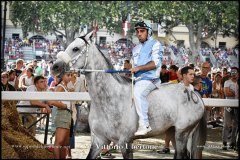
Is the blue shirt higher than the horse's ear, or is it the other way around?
the horse's ear

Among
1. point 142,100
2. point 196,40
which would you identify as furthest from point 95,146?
point 196,40

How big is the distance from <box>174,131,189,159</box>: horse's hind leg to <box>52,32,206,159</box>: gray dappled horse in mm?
169

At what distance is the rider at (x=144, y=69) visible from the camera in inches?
258

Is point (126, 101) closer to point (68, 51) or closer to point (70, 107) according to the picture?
point (68, 51)

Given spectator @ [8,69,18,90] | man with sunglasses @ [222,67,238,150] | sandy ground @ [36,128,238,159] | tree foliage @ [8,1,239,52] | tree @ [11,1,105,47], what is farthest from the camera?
tree @ [11,1,105,47]

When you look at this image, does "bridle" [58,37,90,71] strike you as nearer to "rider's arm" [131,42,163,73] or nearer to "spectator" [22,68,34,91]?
"rider's arm" [131,42,163,73]

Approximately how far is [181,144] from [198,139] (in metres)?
0.36

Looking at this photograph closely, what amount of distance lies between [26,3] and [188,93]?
131 ft

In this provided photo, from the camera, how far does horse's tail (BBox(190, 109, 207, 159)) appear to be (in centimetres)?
752

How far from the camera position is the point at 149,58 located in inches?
265

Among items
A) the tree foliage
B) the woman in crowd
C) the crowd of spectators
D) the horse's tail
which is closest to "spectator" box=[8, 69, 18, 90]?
the woman in crowd

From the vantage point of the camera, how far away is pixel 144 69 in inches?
259

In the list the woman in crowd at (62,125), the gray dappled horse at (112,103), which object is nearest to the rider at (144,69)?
the gray dappled horse at (112,103)

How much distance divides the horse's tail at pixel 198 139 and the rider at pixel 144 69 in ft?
3.66
